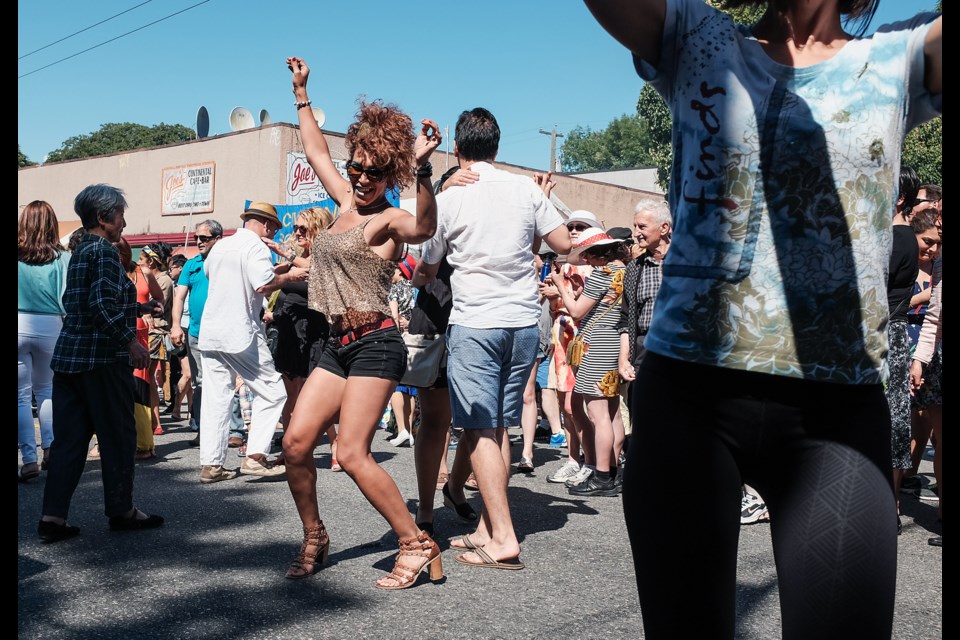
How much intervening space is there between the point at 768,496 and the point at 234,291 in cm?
639

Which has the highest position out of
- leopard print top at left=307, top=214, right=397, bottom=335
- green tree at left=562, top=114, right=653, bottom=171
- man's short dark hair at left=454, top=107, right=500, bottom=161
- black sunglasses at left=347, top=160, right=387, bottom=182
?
green tree at left=562, top=114, right=653, bottom=171

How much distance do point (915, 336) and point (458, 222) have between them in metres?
3.99

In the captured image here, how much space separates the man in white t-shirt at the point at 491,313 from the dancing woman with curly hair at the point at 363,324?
44cm

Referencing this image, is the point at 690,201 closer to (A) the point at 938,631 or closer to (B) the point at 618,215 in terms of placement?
(A) the point at 938,631

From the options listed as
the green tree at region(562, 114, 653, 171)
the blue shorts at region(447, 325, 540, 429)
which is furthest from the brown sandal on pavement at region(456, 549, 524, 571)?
the green tree at region(562, 114, 653, 171)

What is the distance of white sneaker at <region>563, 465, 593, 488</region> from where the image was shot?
7.07m

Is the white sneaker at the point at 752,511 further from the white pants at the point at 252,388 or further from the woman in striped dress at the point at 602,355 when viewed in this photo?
the white pants at the point at 252,388

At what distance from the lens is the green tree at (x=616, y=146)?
4328 inches

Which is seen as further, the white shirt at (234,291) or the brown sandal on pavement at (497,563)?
the white shirt at (234,291)

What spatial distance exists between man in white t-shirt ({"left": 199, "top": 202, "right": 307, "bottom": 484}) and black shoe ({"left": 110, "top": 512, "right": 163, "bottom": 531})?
1852mm

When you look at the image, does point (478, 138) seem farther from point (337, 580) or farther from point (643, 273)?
point (337, 580)

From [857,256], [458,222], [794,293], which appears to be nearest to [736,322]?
[794,293]

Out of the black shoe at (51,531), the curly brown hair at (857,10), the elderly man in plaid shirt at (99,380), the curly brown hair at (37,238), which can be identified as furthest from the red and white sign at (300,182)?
the curly brown hair at (857,10)

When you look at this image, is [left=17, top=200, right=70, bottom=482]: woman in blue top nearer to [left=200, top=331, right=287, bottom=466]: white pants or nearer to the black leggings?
[left=200, top=331, right=287, bottom=466]: white pants
